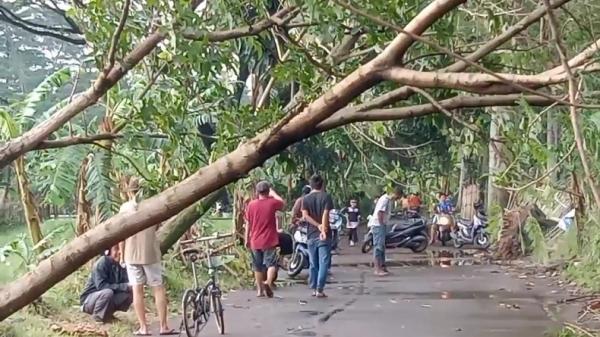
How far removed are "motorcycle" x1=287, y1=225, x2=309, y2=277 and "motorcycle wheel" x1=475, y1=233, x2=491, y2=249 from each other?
976cm

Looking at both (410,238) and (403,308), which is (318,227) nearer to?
(403,308)

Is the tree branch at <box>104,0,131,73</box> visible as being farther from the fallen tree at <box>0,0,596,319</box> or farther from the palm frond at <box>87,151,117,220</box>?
the palm frond at <box>87,151,117,220</box>

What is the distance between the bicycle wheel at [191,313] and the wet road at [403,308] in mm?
628

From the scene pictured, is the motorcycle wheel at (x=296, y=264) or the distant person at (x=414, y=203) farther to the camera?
the distant person at (x=414, y=203)

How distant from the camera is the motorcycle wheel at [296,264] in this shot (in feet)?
59.1

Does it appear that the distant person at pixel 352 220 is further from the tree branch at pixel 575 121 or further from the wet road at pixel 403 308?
the tree branch at pixel 575 121

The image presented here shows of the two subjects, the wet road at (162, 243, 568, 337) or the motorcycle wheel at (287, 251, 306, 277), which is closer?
the wet road at (162, 243, 568, 337)

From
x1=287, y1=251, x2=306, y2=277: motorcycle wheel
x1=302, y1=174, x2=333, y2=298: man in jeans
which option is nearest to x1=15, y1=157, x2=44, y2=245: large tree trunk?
x1=302, y1=174, x2=333, y2=298: man in jeans

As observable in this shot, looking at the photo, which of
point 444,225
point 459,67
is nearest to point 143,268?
point 459,67

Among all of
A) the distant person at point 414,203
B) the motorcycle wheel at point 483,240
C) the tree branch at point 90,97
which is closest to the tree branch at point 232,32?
the tree branch at point 90,97

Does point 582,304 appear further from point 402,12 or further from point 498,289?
point 402,12

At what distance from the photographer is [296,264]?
59.4 feet

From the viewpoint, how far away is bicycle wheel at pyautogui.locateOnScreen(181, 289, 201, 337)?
10859mm

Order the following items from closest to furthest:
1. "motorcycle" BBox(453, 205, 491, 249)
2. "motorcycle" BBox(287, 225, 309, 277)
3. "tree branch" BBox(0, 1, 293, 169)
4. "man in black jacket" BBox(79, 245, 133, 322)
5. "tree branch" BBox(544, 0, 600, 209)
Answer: "tree branch" BBox(544, 0, 600, 209) < "tree branch" BBox(0, 1, 293, 169) < "man in black jacket" BBox(79, 245, 133, 322) < "motorcycle" BBox(287, 225, 309, 277) < "motorcycle" BBox(453, 205, 491, 249)
